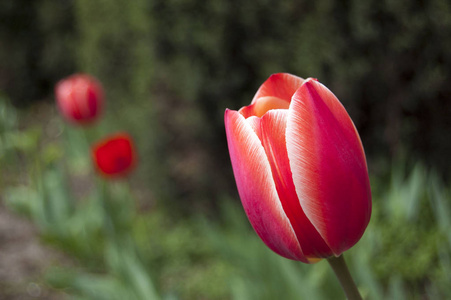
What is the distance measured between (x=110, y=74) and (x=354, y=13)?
2590 millimetres

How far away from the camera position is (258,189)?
0.52 metres

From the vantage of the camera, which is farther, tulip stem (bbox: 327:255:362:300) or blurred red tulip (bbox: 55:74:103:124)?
blurred red tulip (bbox: 55:74:103:124)

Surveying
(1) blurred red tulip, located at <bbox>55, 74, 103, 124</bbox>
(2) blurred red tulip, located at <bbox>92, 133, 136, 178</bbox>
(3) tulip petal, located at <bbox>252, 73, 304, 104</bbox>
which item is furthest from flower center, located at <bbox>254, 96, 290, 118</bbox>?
(1) blurred red tulip, located at <bbox>55, 74, 103, 124</bbox>

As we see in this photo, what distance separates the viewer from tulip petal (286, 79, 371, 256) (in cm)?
51

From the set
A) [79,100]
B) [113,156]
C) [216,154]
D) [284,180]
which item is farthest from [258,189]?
[216,154]

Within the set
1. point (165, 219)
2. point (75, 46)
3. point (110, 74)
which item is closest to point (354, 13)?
point (165, 219)

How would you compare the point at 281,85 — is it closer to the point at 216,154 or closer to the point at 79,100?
the point at 79,100

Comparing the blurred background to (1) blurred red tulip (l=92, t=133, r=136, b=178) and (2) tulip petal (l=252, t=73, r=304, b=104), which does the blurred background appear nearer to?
(1) blurred red tulip (l=92, t=133, r=136, b=178)

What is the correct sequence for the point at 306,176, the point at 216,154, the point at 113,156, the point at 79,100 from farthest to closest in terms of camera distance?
the point at 216,154
the point at 79,100
the point at 113,156
the point at 306,176

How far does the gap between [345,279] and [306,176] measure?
4.6 inches

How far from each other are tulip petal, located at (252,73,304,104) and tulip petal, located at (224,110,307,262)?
0.24ft

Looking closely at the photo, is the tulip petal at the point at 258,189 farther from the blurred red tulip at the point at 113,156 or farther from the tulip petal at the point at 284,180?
the blurred red tulip at the point at 113,156

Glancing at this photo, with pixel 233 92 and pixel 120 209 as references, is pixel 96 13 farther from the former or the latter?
pixel 120 209

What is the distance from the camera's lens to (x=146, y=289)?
1.85 m
